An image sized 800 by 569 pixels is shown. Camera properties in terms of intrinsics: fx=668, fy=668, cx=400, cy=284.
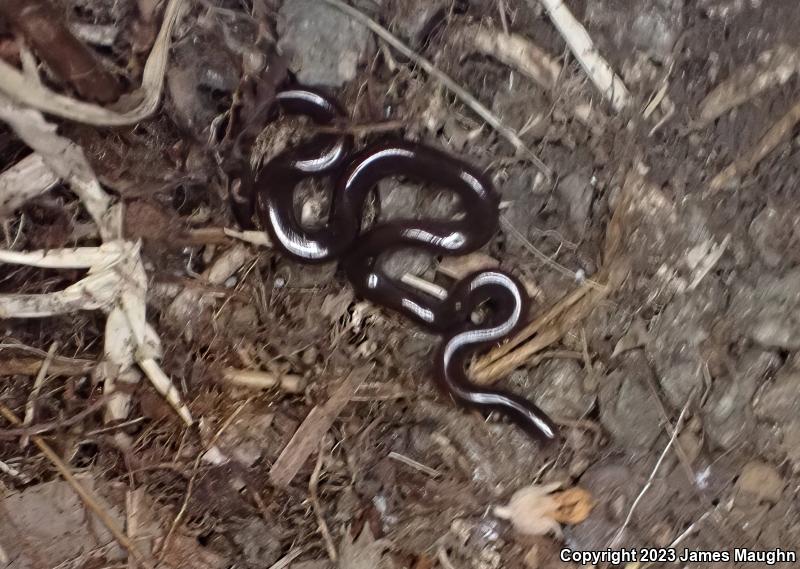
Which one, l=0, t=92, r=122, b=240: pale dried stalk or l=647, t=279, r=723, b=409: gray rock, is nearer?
l=0, t=92, r=122, b=240: pale dried stalk

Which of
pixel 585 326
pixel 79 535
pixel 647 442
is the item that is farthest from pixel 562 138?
pixel 79 535

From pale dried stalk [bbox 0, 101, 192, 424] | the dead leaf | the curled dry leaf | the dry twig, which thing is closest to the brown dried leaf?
the curled dry leaf

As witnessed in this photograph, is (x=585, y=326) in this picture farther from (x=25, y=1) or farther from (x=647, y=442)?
(x=25, y=1)

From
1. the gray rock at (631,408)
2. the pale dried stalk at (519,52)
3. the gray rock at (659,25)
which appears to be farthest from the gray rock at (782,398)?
the pale dried stalk at (519,52)

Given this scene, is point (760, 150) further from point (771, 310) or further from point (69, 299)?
point (69, 299)

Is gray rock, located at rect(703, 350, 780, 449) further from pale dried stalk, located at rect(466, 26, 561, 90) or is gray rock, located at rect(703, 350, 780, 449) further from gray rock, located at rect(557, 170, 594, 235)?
pale dried stalk, located at rect(466, 26, 561, 90)

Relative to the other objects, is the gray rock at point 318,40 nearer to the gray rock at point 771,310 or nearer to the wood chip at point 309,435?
the wood chip at point 309,435

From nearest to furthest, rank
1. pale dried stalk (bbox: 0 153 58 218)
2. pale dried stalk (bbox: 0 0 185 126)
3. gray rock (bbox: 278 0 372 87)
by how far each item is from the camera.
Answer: pale dried stalk (bbox: 0 0 185 126) → pale dried stalk (bbox: 0 153 58 218) → gray rock (bbox: 278 0 372 87)

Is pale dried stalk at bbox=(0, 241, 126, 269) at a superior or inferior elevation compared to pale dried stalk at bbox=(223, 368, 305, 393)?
superior
